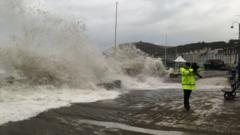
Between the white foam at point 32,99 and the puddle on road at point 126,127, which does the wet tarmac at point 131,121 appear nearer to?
the puddle on road at point 126,127

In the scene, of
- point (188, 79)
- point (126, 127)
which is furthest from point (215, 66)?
point (126, 127)

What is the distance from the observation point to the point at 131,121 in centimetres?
853

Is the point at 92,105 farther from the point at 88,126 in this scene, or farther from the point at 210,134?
the point at 210,134

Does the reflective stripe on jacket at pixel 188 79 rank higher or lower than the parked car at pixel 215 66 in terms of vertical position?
higher

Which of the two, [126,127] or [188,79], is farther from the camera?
[188,79]

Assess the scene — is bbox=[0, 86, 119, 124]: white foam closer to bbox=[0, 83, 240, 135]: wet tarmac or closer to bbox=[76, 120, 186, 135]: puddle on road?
bbox=[0, 83, 240, 135]: wet tarmac

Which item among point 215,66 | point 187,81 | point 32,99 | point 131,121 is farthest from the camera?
point 215,66

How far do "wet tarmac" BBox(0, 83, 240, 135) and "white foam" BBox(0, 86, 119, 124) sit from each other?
1.42ft

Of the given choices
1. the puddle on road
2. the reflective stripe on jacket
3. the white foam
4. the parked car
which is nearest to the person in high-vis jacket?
the reflective stripe on jacket

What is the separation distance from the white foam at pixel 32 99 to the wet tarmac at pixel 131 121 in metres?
0.43

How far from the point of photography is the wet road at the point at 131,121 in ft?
23.8

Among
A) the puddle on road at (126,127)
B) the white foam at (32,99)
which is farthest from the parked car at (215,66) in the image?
the puddle on road at (126,127)

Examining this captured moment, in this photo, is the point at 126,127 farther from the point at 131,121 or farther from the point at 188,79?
the point at 188,79

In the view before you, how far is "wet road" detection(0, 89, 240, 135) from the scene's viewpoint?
7.24 meters
